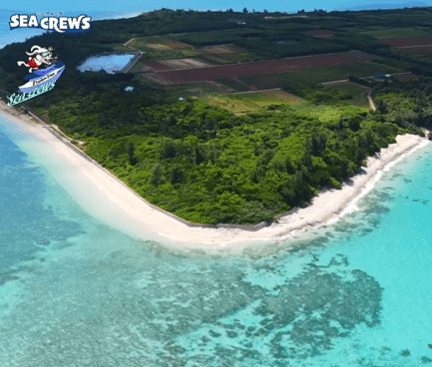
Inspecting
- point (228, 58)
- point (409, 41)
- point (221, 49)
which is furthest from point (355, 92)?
point (409, 41)

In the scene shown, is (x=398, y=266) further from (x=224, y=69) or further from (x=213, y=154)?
(x=224, y=69)

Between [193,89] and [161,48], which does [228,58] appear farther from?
[193,89]

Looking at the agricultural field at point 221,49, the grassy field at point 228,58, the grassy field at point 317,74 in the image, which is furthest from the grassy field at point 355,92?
the agricultural field at point 221,49

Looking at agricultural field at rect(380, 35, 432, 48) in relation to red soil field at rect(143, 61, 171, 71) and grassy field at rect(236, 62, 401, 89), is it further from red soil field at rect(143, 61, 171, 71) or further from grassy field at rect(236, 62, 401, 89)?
red soil field at rect(143, 61, 171, 71)

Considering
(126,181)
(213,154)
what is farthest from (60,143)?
(213,154)

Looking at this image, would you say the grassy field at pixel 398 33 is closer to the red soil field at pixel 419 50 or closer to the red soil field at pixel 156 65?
the red soil field at pixel 419 50
